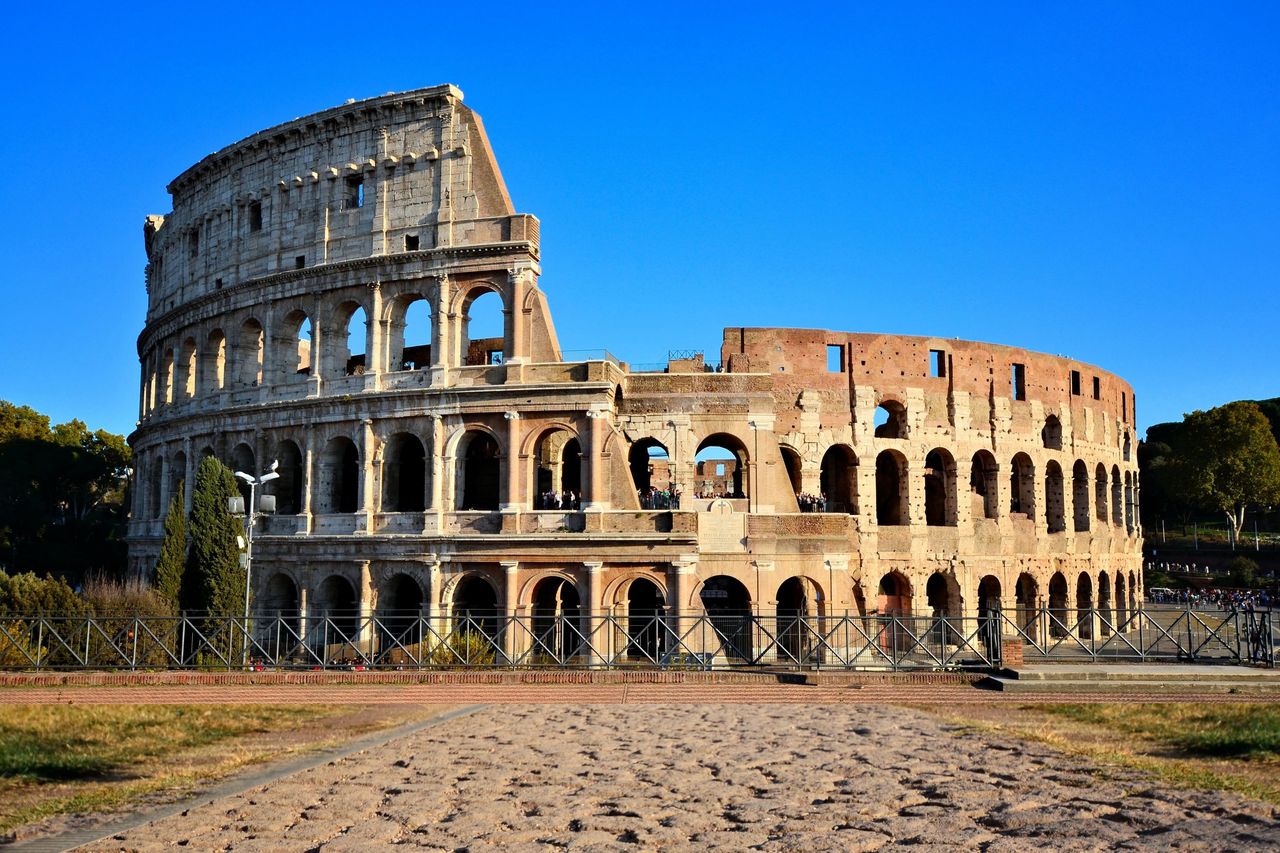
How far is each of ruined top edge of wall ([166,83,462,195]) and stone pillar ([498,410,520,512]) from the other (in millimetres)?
10397

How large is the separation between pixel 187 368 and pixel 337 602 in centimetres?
1238

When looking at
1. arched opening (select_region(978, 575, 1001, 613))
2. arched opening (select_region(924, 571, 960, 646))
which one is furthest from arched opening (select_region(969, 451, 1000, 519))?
arched opening (select_region(924, 571, 960, 646))

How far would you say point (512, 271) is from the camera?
99.4ft

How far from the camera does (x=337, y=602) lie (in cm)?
3275

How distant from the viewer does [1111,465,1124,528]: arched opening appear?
45562 millimetres

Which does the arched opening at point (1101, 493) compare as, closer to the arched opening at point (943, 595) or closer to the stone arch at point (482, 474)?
the arched opening at point (943, 595)

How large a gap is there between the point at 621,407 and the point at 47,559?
121ft

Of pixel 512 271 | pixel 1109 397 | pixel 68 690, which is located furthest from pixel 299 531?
pixel 1109 397

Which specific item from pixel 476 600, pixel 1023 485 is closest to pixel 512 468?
pixel 476 600

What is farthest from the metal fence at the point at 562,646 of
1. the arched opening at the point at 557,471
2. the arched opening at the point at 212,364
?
the arched opening at the point at 212,364

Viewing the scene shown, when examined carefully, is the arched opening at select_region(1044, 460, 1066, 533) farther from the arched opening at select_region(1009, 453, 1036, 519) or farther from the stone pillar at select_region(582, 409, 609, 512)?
the stone pillar at select_region(582, 409, 609, 512)

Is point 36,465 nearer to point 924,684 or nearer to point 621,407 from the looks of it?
point 621,407

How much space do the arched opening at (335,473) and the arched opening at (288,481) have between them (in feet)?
4.64

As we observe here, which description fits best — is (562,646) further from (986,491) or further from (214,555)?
(986,491)
